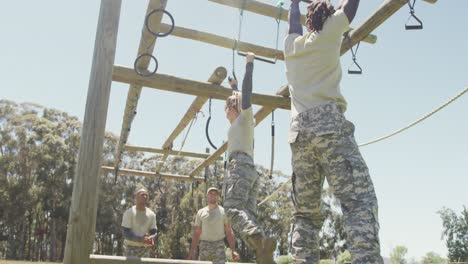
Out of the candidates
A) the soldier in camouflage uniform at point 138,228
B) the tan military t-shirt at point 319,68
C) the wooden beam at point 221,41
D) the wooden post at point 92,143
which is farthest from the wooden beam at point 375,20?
the soldier in camouflage uniform at point 138,228

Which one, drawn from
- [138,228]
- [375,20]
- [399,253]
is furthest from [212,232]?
[399,253]

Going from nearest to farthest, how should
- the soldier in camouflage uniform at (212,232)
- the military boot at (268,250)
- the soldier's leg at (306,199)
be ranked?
the soldier's leg at (306,199) < the military boot at (268,250) < the soldier in camouflage uniform at (212,232)

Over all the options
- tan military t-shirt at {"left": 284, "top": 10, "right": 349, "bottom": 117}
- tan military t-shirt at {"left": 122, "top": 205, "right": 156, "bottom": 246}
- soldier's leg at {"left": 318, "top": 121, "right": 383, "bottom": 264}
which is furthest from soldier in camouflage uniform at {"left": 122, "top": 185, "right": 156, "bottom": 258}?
soldier's leg at {"left": 318, "top": 121, "right": 383, "bottom": 264}

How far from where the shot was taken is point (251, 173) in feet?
12.9

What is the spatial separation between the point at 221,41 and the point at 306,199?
289 centimetres

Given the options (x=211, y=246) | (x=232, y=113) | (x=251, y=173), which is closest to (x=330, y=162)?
(x=251, y=173)

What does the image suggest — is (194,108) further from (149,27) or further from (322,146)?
(322,146)

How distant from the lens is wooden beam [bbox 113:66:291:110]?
5.07 m

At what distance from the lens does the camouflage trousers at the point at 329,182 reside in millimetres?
2217

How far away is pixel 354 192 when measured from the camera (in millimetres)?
Result: 2328

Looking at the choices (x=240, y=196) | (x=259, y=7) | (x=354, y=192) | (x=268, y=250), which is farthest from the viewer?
(x=259, y=7)

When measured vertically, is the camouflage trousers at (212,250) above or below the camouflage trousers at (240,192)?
below

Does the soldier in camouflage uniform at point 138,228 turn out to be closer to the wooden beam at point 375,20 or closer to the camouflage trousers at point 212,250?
the camouflage trousers at point 212,250

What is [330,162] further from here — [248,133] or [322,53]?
[248,133]
